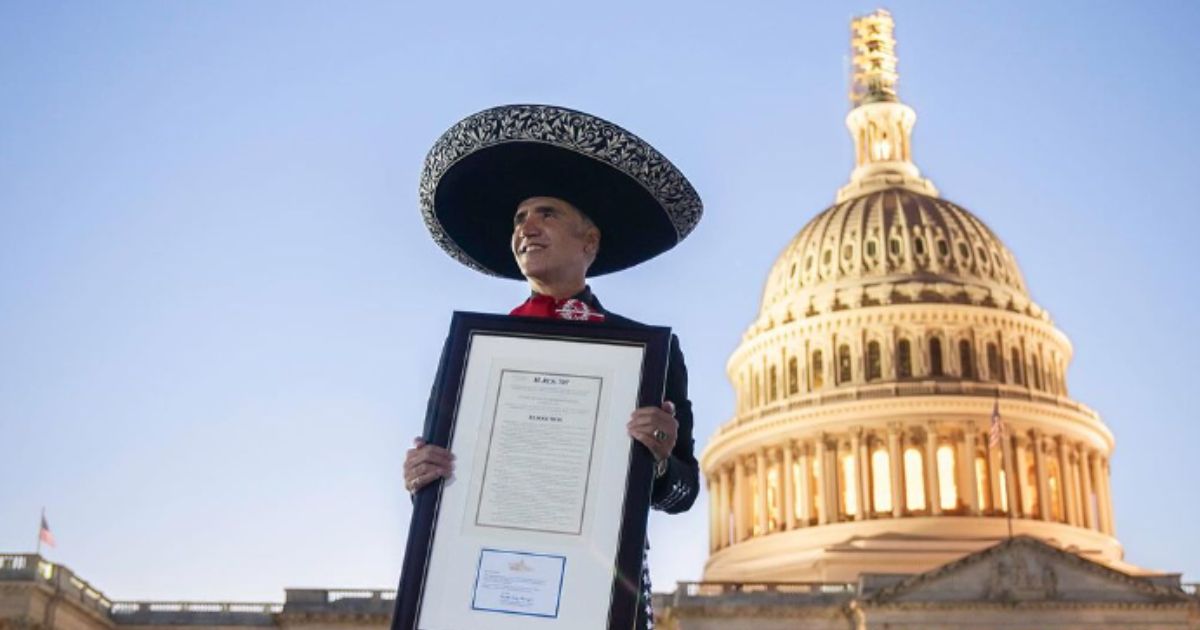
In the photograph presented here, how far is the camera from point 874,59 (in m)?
102

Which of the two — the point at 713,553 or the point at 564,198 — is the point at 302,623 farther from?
the point at 564,198

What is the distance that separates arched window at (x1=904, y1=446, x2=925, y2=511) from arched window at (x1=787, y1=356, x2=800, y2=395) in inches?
292

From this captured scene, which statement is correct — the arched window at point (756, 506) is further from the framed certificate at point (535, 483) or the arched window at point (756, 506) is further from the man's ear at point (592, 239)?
the framed certificate at point (535, 483)

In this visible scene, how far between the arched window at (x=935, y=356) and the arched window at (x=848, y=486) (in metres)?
6.37

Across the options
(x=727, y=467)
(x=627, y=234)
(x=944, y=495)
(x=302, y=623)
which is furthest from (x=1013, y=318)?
(x=627, y=234)

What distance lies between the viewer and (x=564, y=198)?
25.3 ft

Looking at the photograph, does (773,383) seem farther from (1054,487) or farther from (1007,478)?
(1054,487)

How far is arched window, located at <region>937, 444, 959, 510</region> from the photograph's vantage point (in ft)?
258

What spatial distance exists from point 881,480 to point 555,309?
74.7 meters

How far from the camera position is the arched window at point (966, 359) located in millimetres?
83188

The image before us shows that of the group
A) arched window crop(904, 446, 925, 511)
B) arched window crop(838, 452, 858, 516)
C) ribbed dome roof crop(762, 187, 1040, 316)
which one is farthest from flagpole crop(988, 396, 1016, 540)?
ribbed dome roof crop(762, 187, 1040, 316)

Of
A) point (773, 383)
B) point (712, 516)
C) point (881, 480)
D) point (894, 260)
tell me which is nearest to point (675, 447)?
point (881, 480)

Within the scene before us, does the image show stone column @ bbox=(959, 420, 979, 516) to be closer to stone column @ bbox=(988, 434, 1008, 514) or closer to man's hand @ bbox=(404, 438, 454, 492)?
stone column @ bbox=(988, 434, 1008, 514)

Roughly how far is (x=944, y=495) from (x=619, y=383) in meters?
74.8
